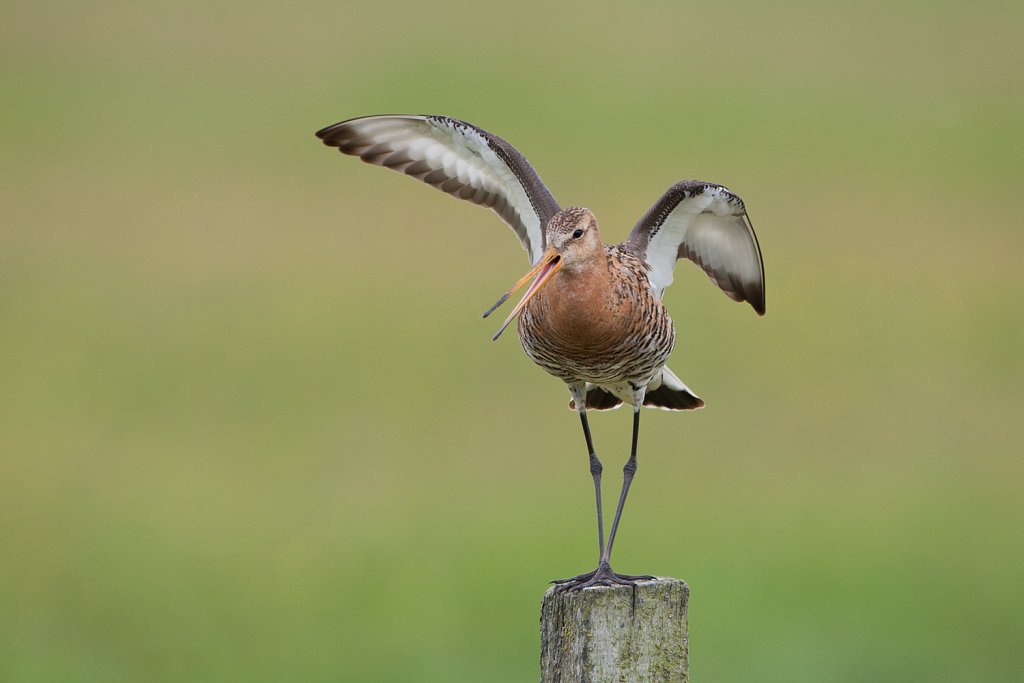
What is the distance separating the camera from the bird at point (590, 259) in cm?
853

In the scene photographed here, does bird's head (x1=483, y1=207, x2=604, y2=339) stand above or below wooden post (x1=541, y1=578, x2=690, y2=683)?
above

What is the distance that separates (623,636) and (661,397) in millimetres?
3839

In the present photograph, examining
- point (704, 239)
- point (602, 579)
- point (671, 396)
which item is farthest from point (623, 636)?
point (704, 239)

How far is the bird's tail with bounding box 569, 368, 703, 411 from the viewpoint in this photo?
32.5 ft

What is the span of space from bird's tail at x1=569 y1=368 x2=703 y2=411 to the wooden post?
11.4ft

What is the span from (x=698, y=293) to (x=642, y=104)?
8.82 metres

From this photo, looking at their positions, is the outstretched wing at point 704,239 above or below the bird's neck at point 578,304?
above

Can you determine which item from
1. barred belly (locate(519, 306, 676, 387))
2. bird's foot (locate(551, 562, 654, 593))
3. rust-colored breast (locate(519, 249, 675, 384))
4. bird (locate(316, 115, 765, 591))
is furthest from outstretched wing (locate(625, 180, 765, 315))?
bird's foot (locate(551, 562, 654, 593))

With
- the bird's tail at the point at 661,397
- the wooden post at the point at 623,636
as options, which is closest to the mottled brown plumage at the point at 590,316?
the bird's tail at the point at 661,397

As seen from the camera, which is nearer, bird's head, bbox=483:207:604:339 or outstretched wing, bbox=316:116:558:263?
bird's head, bbox=483:207:604:339

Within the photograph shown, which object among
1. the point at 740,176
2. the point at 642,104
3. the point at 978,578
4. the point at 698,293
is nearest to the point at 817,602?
the point at 978,578

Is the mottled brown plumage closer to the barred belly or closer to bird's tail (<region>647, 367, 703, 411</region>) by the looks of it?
the barred belly

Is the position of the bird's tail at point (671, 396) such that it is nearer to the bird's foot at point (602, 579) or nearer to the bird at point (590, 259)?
the bird at point (590, 259)

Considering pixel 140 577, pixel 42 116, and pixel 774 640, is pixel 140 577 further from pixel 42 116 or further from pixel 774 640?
pixel 42 116
